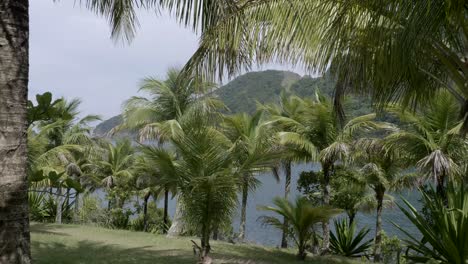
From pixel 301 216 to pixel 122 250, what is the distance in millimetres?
4406

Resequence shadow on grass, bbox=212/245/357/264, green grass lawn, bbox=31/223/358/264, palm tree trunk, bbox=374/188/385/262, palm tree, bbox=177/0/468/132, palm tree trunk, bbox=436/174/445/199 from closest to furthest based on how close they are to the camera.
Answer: palm tree, bbox=177/0/468/132
green grass lawn, bbox=31/223/358/264
shadow on grass, bbox=212/245/357/264
palm tree trunk, bbox=436/174/445/199
palm tree trunk, bbox=374/188/385/262

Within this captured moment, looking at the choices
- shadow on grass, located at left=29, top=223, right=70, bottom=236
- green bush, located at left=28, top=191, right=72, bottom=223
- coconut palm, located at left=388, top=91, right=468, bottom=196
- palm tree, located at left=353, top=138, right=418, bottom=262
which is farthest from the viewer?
palm tree, located at left=353, top=138, right=418, bottom=262

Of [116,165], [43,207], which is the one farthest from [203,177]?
[116,165]

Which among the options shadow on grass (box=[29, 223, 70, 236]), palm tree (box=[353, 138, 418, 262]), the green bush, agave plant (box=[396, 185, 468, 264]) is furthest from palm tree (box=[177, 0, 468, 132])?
the green bush

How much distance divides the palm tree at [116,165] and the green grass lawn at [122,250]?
12.3 meters

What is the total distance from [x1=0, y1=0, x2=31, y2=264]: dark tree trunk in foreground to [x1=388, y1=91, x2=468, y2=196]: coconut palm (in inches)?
366

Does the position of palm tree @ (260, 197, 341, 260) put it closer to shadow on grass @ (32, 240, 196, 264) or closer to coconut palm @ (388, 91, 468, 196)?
shadow on grass @ (32, 240, 196, 264)

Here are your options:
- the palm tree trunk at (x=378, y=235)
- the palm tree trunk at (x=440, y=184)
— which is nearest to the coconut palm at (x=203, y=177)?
the palm tree trunk at (x=440, y=184)

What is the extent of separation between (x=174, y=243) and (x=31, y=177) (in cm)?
1087

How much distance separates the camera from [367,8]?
4672 mm

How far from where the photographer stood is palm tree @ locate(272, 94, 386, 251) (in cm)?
1444

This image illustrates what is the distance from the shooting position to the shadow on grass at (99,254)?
920 cm

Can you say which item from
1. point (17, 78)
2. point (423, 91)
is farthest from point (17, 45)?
point (423, 91)

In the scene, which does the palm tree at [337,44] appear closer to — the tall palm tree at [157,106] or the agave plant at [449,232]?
the agave plant at [449,232]
